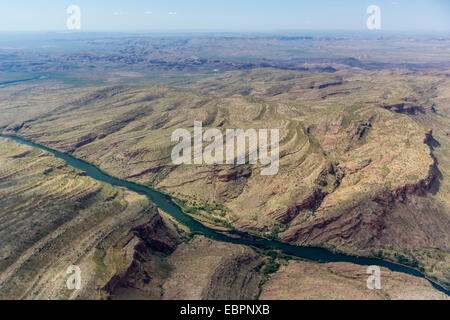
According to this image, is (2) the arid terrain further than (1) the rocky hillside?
No

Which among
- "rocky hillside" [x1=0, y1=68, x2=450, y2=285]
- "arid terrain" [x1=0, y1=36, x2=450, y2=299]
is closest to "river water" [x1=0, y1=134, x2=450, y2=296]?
"arid terrain" [x1=0, y1=36, x2=450, y2=299]

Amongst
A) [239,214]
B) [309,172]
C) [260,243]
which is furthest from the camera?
[309,172]

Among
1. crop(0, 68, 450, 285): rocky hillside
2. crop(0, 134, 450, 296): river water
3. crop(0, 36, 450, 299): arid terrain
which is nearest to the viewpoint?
crop(0, 36, 450, 299): arid terrain

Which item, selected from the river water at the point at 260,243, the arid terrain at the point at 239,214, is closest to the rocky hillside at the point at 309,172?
the arid terrain at the point at 239,214

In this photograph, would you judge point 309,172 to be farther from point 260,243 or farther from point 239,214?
point 260,243

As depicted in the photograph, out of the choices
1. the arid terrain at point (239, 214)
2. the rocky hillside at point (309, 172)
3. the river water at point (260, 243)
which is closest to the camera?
the arid terrain at point (239, 214)

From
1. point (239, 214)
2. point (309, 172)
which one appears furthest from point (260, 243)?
point (309, 172)

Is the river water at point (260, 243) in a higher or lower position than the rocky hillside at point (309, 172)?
lower

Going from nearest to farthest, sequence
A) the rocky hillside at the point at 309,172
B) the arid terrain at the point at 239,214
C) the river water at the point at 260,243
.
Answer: the arid terrain at the point at 239,214 → the river water at the point at 260,243 → the rocky hillside at the point at 309,172

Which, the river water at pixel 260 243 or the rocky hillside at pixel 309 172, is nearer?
the river water at pixel 260 243

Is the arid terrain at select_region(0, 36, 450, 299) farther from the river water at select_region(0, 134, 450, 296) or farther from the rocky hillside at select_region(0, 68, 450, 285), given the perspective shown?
the river water at select_region(0, 134, 450, 296)

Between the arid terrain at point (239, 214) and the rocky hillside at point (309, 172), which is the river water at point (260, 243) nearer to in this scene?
the arid terrain at point (239, 214)
